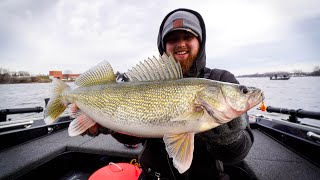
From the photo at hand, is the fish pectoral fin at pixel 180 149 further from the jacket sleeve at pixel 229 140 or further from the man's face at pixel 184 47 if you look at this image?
the man's face at pixel 184 47

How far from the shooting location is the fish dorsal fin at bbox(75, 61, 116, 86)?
2.52 meters

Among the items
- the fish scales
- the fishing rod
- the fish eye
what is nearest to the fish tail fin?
the fish scales

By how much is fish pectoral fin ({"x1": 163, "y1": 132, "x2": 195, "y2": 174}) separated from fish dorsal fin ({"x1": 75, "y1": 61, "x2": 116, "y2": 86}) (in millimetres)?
1089

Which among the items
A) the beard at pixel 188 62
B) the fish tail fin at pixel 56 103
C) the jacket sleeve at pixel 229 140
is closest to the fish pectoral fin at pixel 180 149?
the jacket sleeve at pixel 229 140

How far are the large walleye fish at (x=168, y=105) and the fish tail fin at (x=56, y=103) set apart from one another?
1.36ft

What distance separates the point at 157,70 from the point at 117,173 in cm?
172

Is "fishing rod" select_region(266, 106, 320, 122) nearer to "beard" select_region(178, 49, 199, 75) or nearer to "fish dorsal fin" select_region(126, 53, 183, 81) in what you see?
"beard" select_region(178, 49, 199, 75)

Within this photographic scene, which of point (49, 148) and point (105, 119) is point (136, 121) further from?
point (49, 148)

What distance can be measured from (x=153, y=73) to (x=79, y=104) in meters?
1.04

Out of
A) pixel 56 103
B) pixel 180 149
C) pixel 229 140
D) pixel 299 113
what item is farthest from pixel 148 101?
pixel 299 113

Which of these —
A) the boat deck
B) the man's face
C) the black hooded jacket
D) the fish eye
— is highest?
the man's face

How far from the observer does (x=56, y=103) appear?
8.68 ft

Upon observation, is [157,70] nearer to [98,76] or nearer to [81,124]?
[98,76]

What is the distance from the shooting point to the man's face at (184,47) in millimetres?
2814
